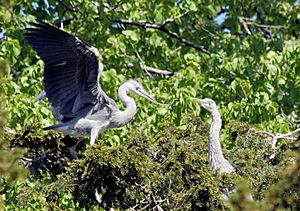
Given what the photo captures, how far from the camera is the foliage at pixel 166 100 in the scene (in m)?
5.73

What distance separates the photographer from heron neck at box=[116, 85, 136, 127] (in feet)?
26.8

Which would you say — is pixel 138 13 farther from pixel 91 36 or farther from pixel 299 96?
pixel 299 96

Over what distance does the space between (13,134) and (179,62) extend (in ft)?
13.8

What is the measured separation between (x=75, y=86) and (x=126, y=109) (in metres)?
0.66

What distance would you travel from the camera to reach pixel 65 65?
25.1ft

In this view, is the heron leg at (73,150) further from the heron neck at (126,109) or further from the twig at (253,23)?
the twig at (253,23)

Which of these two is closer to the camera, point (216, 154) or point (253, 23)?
point (216, 154)

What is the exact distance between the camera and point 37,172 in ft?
21.9

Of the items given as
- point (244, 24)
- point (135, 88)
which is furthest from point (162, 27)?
point (135, 88)

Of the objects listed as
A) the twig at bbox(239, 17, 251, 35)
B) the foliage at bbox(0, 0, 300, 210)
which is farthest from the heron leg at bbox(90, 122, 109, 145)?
the twig at bbox(239, 17, 251, 35)

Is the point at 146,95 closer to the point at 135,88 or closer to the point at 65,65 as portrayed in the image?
the point at 135,88

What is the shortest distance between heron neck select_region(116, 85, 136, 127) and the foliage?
0.51 ft

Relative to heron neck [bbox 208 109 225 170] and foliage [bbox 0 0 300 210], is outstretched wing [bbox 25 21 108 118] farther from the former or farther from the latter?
heron neck [bbox 208 109 225 170]

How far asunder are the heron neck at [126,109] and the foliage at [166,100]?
155mm
